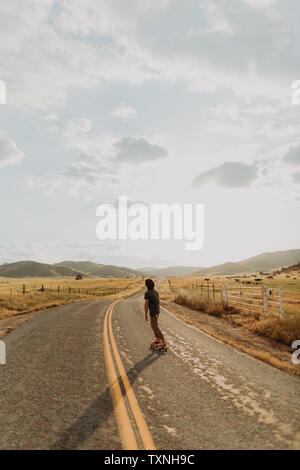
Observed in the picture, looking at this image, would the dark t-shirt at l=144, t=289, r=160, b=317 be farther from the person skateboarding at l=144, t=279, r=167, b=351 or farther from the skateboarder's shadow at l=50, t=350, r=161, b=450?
the skateboarder's shadow at l=50, t=350, r=161, b=450

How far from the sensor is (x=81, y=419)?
3.94m

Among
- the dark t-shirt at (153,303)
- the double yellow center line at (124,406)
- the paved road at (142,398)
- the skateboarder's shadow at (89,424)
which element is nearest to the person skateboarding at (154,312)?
the dark t-shirt at (153,303)

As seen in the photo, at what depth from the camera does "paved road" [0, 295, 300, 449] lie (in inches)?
137

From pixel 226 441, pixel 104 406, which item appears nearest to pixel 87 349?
pixel 104 406

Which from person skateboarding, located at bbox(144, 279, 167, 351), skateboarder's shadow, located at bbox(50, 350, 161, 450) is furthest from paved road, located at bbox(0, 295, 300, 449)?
person skateboarding, located at bbox(144, 279, 167, 351)

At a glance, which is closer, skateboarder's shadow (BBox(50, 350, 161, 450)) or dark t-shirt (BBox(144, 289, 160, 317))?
skateboarder's shadow (BBox(50, 350, 161, 450))

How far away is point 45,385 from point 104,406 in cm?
161

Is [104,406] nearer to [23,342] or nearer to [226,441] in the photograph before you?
[226,441]

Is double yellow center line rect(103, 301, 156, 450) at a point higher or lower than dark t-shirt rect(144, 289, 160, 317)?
lower

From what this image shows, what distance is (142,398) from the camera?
4664 mm

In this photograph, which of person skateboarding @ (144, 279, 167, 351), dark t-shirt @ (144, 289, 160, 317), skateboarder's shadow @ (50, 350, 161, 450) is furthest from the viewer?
dark t-shirt @ (144, 289, 160, 317)

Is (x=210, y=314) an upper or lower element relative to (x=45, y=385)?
lower

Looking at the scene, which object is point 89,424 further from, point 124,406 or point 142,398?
point 142,398

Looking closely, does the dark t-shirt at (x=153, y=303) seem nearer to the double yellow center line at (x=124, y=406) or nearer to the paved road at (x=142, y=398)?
the paved road at (x=142, y=398)
